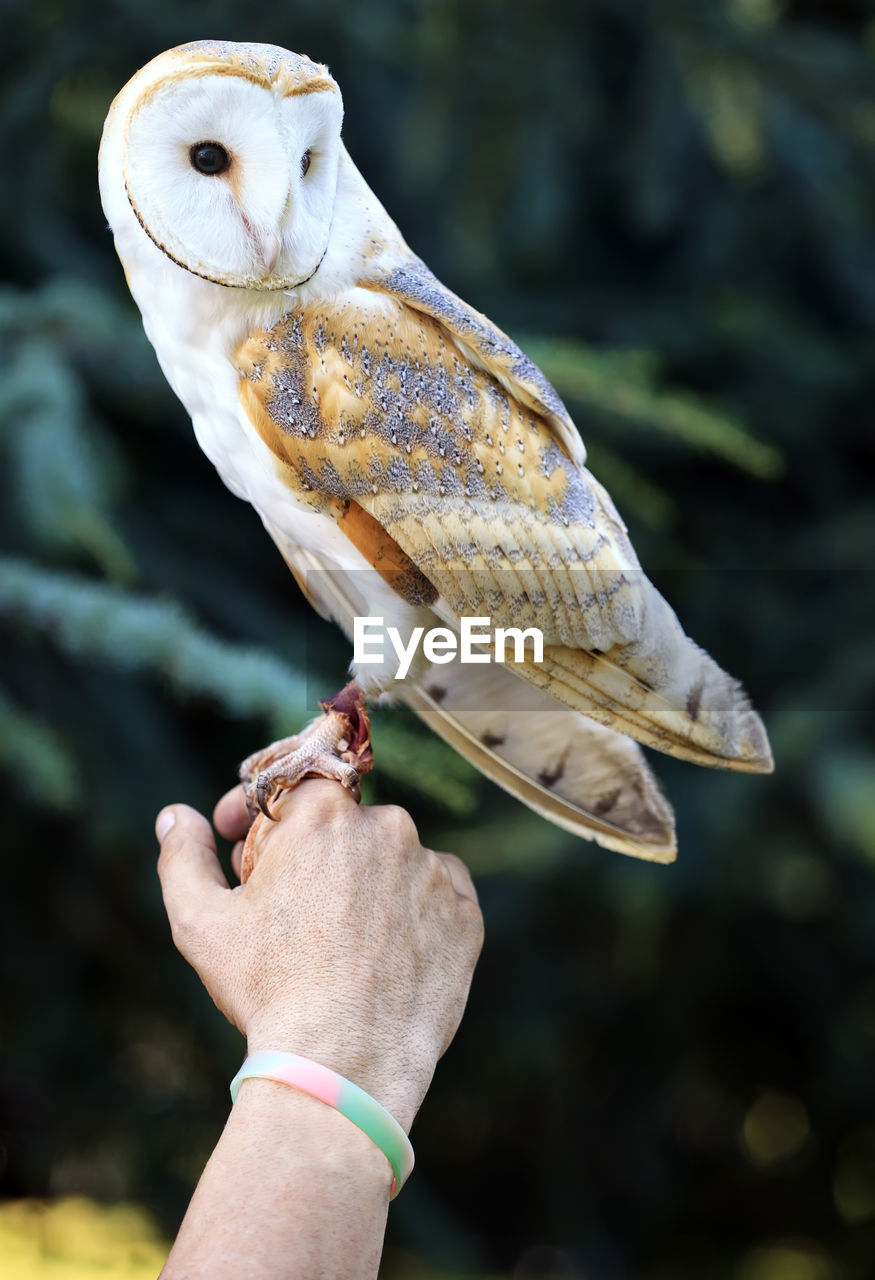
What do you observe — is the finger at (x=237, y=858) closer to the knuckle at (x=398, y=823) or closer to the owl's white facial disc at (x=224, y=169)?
the knuckle at (x=398, y=823)

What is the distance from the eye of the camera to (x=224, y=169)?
115 cm

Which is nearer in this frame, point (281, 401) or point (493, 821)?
point (281, 401)

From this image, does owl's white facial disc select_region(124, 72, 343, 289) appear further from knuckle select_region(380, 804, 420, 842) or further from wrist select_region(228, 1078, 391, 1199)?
wrist select_region(228, 1078, 391, 1199)

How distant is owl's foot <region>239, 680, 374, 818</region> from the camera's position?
1.35 metres

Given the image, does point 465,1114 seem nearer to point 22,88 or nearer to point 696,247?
point 696,247

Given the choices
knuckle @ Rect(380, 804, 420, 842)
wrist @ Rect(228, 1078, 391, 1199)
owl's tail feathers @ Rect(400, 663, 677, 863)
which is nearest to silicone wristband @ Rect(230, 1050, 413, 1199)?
wrist @ Rect(228, 1078, 391, 1199)

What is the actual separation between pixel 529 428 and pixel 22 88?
1.33m

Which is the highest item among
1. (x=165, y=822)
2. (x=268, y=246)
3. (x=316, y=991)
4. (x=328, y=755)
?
(x=268, y=246)

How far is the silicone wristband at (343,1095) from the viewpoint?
Answer: 100 centimetres

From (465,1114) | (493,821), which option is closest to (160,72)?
(493,821)

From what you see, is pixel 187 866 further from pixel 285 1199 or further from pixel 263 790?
pixel 285 1199

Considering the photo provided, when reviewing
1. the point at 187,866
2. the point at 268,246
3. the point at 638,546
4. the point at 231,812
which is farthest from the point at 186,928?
the point at 638,546

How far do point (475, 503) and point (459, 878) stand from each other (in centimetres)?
47

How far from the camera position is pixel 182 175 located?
114 cm
